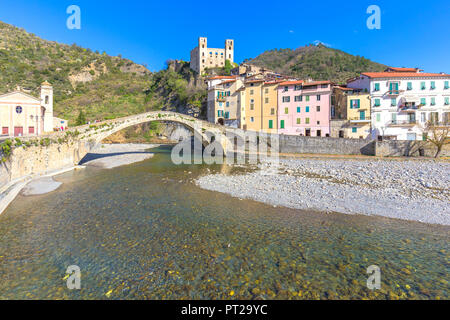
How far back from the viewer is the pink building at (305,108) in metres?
34.5

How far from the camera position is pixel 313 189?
14430 millimetres

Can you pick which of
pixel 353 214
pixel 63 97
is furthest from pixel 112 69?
pixel 353 214

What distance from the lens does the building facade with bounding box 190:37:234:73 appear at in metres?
75.8

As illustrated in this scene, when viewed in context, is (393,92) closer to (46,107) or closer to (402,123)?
(402,123)

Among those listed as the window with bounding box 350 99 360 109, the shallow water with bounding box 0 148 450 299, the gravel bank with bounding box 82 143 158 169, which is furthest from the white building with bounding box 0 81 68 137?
the window with bounding box 350 99 360 109

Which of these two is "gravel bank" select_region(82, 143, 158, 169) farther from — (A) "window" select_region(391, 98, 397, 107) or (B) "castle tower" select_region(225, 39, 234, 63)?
(B) "castle tower" select_region(225, 39, 234, 63)

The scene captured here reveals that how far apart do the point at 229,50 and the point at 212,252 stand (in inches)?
3353

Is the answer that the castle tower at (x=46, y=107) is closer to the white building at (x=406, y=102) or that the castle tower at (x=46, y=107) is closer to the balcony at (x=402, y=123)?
the white building at (x=406, y=102)

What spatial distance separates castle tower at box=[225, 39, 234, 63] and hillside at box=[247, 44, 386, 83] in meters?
21.1

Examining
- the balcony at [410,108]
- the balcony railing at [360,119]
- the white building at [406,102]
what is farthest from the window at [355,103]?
the balcony at [410,108]

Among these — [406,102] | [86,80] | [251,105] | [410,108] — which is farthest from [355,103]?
[86,80]

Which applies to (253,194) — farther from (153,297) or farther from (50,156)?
(50,156)

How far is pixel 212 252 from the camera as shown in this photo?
737 cm

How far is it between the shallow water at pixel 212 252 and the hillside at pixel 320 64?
68.4 m
